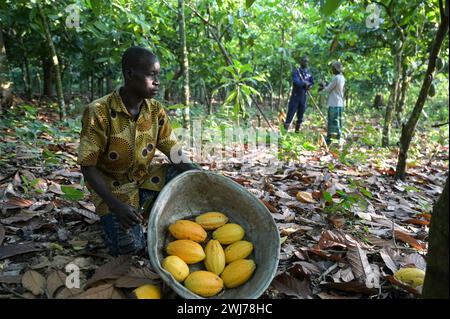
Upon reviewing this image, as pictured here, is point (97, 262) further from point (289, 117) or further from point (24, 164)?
point (289, 117)

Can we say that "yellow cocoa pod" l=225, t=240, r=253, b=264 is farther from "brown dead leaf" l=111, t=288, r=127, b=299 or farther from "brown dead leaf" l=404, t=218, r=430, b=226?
"brown dead leaf" l=404, t=218, r=430, b=226

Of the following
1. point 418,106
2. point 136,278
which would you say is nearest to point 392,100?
point 418,106

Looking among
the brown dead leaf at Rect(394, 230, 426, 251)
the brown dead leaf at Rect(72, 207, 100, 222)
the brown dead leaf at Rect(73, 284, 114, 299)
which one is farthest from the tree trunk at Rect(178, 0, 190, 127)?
the brown dead leaf at Rect(73, 284, 114, 299)

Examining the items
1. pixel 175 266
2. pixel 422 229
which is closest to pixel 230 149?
pixel 422 229

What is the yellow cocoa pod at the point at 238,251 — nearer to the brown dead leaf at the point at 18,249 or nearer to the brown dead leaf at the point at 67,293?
the brown dead leaf at the point at 67,293

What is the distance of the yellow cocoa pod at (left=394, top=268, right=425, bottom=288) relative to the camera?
143 cm

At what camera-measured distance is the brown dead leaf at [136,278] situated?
Result: 4.59ft

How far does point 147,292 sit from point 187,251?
21 centimetres

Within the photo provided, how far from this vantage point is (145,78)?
1.62 metres

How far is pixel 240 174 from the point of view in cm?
314

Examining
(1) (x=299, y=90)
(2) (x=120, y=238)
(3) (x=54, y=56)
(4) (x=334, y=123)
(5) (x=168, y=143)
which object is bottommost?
(2) (x=120, y=238)

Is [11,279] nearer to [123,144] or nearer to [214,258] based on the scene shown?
[123,144]

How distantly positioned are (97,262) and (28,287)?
309 mm

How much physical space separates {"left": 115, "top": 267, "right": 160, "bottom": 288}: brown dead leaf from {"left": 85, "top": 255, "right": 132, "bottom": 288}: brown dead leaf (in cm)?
3
